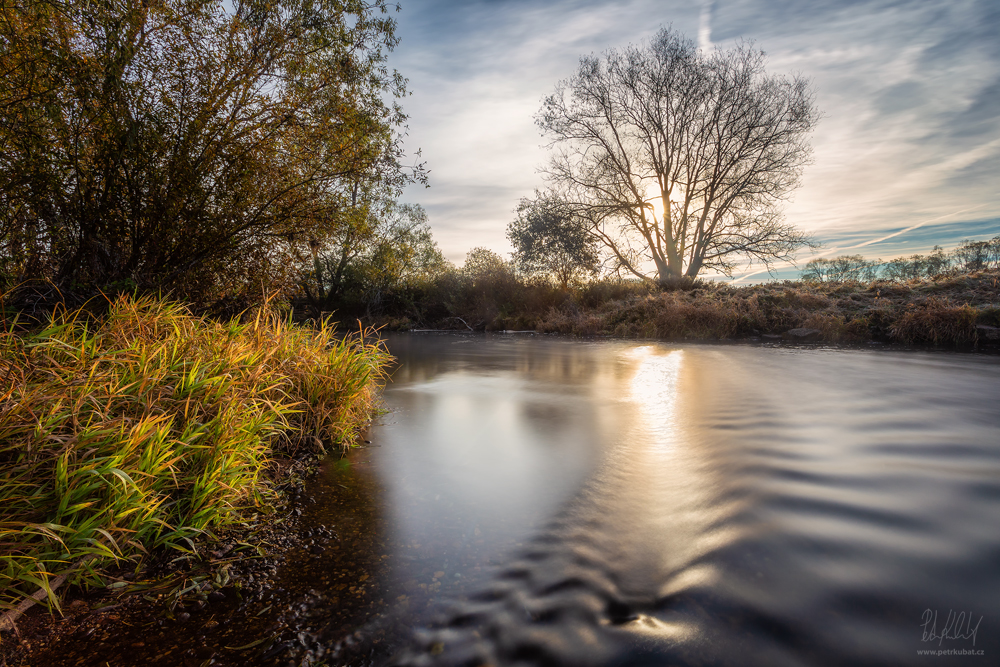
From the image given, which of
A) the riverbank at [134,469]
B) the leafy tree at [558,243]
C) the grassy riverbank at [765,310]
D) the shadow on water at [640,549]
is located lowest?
the shadow on water at [640,549]

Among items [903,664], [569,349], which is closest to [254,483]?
[903,664]

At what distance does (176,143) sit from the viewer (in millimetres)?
5988

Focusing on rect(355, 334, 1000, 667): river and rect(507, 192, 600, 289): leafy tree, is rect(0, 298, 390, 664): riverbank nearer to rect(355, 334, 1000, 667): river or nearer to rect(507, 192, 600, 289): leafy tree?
rect(355, 334, 1000, 667): river

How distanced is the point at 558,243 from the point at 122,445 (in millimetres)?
20430

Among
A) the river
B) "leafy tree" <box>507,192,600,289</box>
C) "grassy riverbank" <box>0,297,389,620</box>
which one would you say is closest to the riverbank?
"grassy riverbank" <box>0,297,389,620</box>

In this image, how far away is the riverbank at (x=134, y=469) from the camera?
1.97m

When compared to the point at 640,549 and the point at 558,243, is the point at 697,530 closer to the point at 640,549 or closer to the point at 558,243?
the point at 640,549

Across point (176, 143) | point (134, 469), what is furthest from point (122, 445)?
point (176, 143)

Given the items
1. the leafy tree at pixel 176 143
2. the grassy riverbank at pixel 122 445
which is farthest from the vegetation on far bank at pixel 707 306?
the grassy riverbank at pixel 122 445

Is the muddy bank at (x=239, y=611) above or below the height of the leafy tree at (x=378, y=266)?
below

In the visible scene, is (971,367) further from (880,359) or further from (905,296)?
(905,296)

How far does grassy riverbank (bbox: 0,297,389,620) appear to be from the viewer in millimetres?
1974

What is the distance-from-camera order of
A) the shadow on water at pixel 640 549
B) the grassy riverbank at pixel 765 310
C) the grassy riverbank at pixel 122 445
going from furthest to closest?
the grassy riverbank at pixel 765 310, the grassy riverbank at pixel 122 445, the shadow on water at pixel 640 549

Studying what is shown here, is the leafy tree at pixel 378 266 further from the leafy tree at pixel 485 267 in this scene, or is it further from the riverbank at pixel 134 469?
the riverbank at pixel 134 469
